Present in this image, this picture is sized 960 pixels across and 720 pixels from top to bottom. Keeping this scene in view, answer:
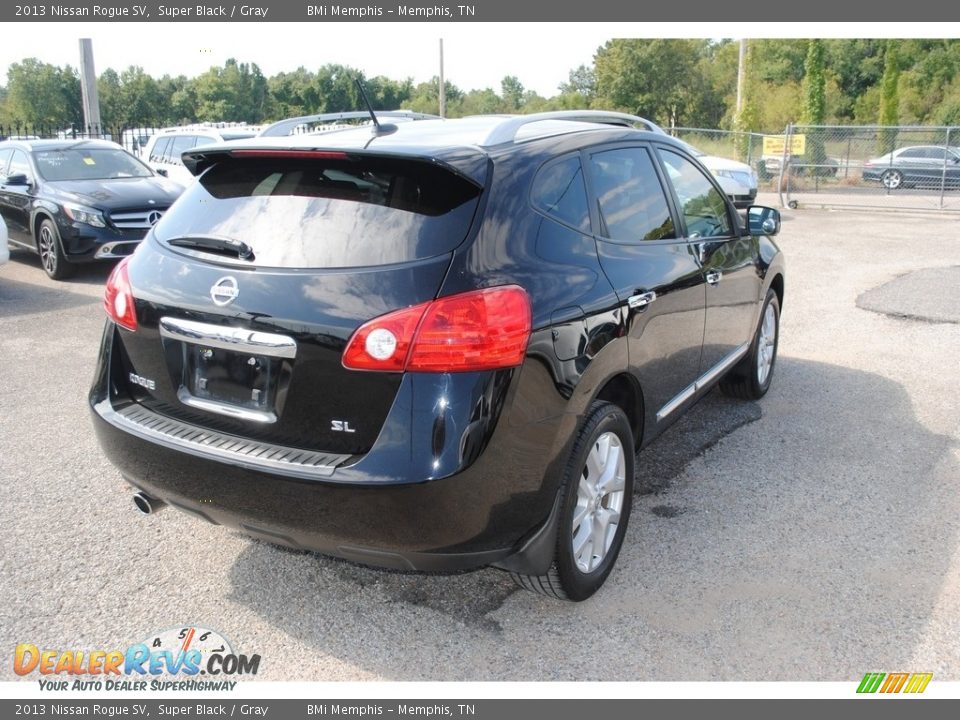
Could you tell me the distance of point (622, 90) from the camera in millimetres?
59188

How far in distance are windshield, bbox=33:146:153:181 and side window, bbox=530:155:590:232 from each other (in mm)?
9307

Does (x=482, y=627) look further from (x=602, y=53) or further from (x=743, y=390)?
(x=602, y=53)

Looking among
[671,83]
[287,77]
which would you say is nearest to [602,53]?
[671,83]

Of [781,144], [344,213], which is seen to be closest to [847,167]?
[781,144]

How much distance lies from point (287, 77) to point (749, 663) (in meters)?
83.3

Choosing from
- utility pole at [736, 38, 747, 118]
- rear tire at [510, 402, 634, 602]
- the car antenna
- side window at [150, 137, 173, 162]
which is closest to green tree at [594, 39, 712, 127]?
utility pole at [736, 38, 747, 118]

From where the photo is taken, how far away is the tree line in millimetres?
49281

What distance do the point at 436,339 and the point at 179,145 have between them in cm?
1329

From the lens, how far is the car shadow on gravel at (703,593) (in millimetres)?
2975

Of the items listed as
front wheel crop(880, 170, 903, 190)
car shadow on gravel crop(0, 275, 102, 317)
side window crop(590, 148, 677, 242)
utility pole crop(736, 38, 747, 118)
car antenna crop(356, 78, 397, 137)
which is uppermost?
utility pole crop(736, 38, 747, 118)

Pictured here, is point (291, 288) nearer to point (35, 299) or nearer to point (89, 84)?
point (35, 299)

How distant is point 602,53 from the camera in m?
61.5

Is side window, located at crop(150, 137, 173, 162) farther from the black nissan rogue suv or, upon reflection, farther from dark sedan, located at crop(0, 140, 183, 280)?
the black nissan rogue suv

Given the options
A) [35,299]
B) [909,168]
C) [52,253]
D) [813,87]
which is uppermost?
[813,87]
